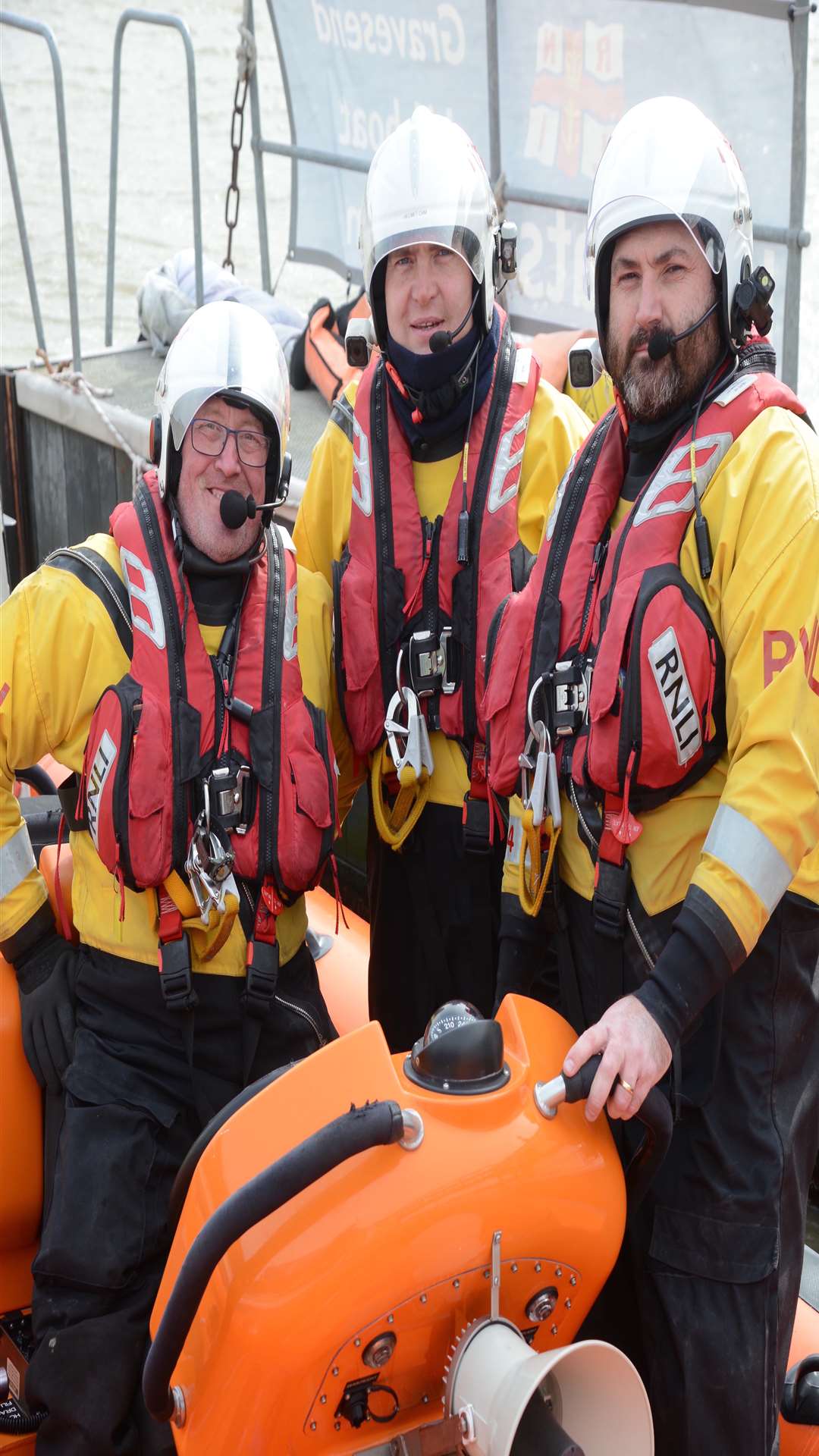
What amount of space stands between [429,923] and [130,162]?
18.2m

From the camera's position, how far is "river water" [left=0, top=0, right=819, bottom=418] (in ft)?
46.9

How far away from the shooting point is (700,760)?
1.95 meters

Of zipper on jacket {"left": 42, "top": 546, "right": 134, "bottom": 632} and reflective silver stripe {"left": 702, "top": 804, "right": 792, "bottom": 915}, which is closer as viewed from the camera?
reflective silver stripe {"left": 702, "top": 804, "right": 792, "bottom": 915}

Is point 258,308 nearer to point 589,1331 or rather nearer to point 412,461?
point 412,461

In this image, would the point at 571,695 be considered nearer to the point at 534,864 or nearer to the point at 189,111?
the point at 534,864

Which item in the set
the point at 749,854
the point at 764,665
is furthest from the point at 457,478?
the point at 749,854

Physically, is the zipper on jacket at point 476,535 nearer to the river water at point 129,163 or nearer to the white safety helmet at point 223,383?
the white safety helmet at point 223,383

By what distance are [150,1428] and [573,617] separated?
4.44 feet

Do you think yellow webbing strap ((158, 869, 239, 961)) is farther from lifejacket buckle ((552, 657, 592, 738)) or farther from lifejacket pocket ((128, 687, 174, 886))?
lifejacket buckle ((552, 657, 592, 738))

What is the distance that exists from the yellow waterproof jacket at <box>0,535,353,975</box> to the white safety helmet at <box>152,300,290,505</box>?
0.21 meters

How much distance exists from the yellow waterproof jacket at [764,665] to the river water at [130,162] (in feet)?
24.4

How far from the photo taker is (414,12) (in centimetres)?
554

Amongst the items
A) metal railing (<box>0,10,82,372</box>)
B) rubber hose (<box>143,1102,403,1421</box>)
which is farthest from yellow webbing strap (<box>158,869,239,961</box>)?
metal railing (<box>0,10,82,372</box>)

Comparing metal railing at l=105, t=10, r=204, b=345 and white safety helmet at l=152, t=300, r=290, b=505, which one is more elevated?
metal railing at l=105, t=10, r=204, b=345
